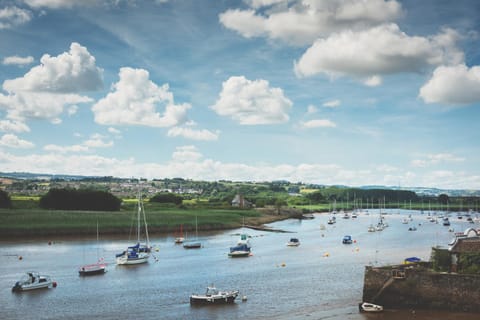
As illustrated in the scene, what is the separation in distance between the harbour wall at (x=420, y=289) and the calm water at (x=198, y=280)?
89cm

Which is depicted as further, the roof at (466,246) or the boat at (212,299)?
the boat at (212,299)

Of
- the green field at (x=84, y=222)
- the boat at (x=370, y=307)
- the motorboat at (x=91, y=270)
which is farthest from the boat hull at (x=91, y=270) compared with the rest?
the green field at (x=84, y=222)

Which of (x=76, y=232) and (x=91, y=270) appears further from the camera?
(x=76, y=232)

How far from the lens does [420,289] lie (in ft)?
117

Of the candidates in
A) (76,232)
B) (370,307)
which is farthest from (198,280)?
(76,232)

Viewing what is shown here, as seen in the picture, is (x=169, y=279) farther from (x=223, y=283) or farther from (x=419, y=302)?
(x=419, y=302)

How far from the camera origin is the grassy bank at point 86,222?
8588 centimetres

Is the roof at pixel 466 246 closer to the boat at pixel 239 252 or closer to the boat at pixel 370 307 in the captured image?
the boat at pixel 370 307

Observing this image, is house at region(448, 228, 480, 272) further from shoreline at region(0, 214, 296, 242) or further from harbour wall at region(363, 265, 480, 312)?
shoreline at region(0, 214, 296, 242)

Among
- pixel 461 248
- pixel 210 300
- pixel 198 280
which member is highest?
pixel 461 248

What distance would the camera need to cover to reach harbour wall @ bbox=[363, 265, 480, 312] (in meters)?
34.1

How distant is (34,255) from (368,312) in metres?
47.5

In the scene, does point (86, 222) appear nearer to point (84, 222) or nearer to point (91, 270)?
point (84, 222)

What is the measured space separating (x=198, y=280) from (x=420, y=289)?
23049 mm
